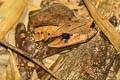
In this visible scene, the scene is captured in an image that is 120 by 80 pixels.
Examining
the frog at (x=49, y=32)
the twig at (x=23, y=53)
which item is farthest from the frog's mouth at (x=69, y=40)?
the twig at (x=23, y=53)

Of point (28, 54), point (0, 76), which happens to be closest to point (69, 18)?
point (28, 54)

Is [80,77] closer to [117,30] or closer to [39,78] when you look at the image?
[39,78]

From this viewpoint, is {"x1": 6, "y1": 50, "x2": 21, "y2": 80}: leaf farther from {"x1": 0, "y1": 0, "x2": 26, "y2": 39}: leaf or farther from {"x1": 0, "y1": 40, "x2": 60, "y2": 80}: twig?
{"x1": 0, "y1": 0, "x2": 26, "y2": 39}: leaf

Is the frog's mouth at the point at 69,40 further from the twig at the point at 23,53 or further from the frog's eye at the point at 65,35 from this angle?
the twig at the point at 23,53

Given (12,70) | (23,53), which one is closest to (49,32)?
(23,53)

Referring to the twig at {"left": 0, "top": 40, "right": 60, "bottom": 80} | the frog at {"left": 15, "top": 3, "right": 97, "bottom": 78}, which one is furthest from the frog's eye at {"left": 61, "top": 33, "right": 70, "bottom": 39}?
the twig at {"left": 0, "top": 40, "right": 60, "bottom": 80}
